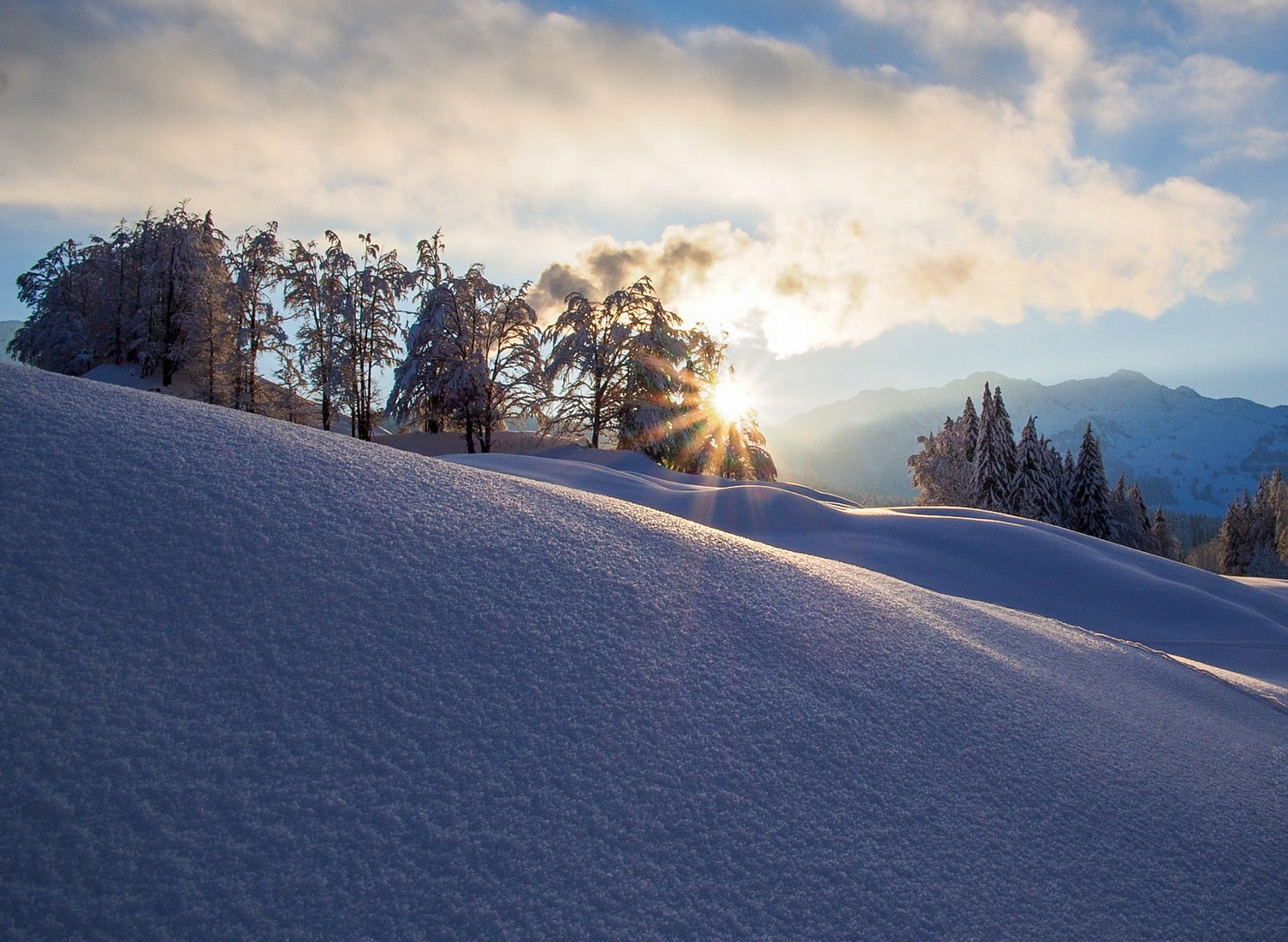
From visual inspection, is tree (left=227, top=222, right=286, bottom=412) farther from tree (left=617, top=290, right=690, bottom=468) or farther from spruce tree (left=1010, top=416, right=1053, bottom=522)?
spruce tree (left=1010, top=416, right=1053, bottom=522)

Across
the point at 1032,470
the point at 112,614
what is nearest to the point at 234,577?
the point at 112,614

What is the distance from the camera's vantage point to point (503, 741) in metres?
2.15

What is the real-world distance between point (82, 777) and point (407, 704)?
0.84m

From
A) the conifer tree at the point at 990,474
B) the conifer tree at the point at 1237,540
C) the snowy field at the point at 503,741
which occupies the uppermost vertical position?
the conifer tree at the point at 990,474

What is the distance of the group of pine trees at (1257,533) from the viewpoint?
50281 millimetres

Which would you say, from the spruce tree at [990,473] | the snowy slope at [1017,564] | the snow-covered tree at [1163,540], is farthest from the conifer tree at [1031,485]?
the snowy slope at [1017,564]

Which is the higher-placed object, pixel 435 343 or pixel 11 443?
pixel 435 343

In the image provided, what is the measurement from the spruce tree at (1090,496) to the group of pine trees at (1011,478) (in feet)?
0.14

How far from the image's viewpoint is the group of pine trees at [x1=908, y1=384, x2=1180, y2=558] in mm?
32781

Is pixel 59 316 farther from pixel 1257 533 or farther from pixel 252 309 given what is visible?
pixel 1257 533

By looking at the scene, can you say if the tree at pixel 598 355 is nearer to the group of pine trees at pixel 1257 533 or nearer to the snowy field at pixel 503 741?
the snowy field at pixel 503 741

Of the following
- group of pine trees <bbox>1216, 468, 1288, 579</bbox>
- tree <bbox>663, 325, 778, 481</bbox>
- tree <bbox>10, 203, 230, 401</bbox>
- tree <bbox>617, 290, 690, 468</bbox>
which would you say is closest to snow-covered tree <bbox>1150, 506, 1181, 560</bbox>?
group of pine trees <bbox>1216, 468, 1288, 579</bbox>

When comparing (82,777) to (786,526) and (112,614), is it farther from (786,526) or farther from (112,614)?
(786,526)

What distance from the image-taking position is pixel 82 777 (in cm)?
174
